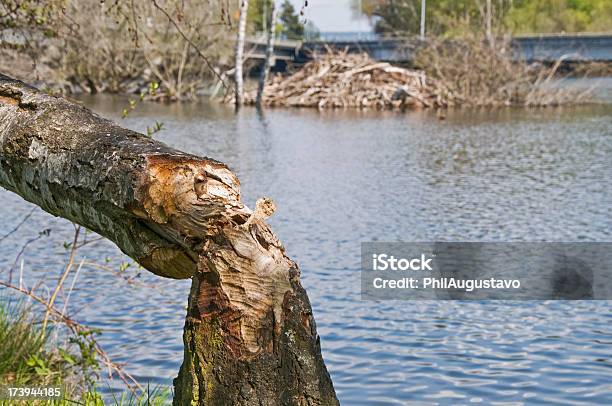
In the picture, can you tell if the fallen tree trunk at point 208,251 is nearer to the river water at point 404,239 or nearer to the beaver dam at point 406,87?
the river water at point 404,239

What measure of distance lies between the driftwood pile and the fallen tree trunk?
140ft

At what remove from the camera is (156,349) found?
345 inches

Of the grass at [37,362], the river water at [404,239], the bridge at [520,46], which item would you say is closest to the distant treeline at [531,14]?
the bridge at [520,46]

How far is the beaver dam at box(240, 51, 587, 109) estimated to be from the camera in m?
45.3

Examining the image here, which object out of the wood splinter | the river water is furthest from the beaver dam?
the wood splinter

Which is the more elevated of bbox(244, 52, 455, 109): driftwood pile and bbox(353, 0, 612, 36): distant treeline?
bbox(353, 0, 612, 36): distant treeline

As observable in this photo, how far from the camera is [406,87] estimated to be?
46.6 metres

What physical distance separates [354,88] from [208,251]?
44.8 metres

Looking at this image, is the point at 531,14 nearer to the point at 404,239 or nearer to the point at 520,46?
the point at 520,46

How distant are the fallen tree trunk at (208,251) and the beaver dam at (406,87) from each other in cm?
4246

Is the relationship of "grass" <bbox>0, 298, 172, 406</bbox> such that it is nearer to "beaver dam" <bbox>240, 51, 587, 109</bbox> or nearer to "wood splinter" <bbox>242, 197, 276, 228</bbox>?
"wood splinter" <bbox>242, 197, 276, 228</bbox>

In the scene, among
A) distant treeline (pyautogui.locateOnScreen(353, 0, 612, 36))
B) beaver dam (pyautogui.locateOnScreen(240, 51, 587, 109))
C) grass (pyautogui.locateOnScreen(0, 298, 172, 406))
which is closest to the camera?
grass (pyautogui.locateOnScreen(0, 298, 172, 406))

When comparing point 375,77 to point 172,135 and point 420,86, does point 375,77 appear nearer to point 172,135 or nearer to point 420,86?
point 420,86

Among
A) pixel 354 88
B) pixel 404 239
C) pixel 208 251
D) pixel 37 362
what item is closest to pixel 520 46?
pixel 354 88
